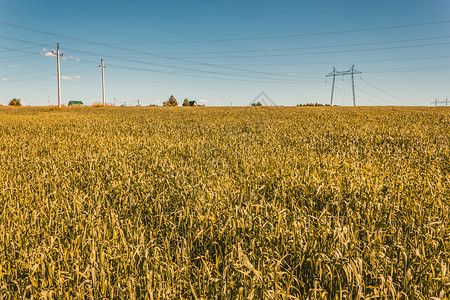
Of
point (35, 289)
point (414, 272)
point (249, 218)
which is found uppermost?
point (249, 218)

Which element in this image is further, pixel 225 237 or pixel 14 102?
pixel 14 102

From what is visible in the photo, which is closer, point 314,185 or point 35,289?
point 35,289

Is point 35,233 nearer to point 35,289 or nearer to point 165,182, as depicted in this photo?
point 35,289

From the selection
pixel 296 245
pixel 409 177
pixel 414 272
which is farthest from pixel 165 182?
pixel 409 177

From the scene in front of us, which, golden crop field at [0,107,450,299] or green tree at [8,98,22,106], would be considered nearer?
golden crop field at [0,107,450,299]

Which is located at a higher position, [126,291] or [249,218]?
[249,218]

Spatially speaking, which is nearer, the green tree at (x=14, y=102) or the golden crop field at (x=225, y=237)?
the golden crop field at (x=225, y=237)

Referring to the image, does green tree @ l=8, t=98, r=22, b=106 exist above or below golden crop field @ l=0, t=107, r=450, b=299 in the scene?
above

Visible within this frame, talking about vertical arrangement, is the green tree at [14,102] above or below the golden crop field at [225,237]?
above

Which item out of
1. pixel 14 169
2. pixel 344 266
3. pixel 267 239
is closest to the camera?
pixel 344 266

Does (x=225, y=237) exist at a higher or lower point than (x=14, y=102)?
lower

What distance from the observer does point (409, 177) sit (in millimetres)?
3656

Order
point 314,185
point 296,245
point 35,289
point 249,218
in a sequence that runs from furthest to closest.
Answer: point 314,185 → point 249,218 → point 296,245 → point 35,289

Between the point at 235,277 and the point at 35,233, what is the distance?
1.87m
